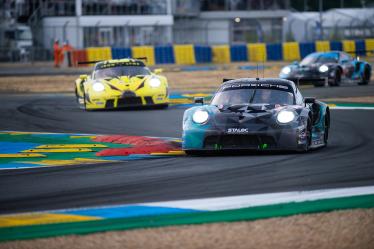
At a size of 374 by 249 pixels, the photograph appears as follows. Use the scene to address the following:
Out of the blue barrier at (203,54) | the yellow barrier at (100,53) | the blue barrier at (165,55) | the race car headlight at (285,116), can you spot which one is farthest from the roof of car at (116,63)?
the blue barrier at (203,54)

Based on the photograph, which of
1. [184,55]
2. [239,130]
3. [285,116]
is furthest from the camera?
[184,55]

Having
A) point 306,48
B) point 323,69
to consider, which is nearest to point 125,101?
point 323,69

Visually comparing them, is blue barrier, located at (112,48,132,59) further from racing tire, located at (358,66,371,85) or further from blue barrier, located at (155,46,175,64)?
racing tire, located at (358,66,371,85)

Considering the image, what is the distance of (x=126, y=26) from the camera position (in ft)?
196

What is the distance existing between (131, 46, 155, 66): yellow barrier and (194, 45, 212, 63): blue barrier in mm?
2544

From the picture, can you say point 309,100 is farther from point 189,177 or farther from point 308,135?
point 189,177

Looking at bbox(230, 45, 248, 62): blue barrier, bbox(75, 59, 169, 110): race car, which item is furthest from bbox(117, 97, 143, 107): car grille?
bbox(230, 45, 248, 62): blue barrier

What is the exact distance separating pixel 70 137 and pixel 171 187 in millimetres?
6794

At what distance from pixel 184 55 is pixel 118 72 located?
1071 inches

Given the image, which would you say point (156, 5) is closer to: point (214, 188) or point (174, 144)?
point (174, 144)

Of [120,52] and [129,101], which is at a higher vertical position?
[120,52]

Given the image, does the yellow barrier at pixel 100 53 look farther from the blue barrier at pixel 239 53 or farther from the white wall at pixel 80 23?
the white wall at pixel 80 23

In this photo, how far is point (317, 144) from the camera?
46.4 ft

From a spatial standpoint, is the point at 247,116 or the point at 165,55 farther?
the point at 165,55
